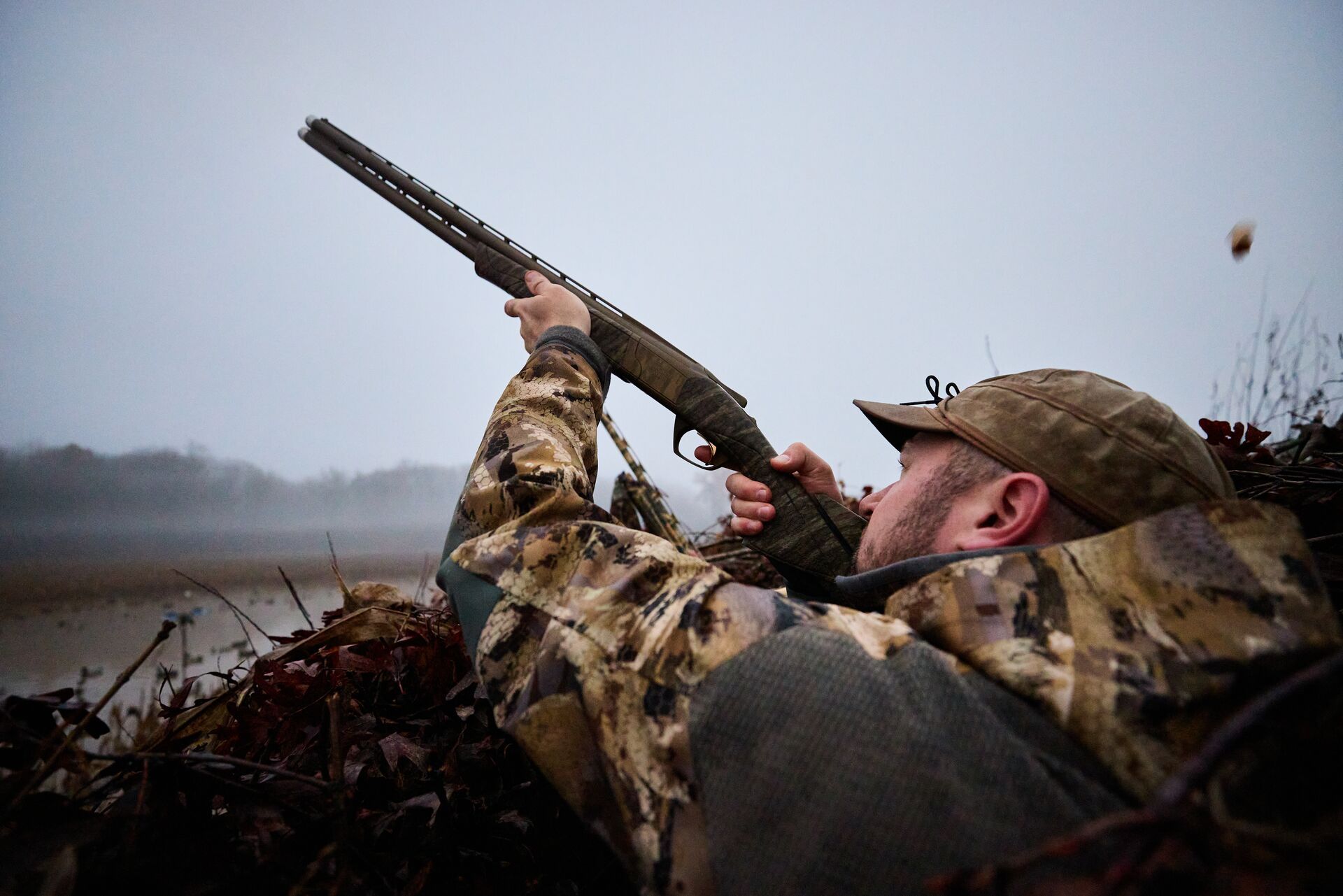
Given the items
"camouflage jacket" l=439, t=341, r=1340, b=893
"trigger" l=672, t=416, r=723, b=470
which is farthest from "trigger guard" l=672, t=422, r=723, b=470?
"camouflage jacket" l=439, t=341, r=1340, b=893

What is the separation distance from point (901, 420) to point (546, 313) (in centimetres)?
182

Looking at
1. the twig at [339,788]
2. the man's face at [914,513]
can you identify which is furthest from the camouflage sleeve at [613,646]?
the man's face at [914,513]

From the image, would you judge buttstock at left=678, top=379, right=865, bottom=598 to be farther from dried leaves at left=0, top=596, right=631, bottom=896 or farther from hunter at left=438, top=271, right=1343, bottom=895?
dried leaves at left=0, top=596, right=631, bottom=896

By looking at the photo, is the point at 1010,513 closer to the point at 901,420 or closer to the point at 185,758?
the point at 901,420

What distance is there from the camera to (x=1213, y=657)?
0.87 m

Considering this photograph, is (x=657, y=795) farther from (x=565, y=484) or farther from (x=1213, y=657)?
(x=1213, y=657)

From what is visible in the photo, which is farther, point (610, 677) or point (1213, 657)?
point (610, 677)

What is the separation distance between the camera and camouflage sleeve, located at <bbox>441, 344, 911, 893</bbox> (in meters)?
1.06

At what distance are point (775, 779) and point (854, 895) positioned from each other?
190 millimetres

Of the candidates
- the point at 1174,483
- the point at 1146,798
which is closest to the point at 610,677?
the point at 1146,798

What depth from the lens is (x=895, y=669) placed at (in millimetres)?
1031

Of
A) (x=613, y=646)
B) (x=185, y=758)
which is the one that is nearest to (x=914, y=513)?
(x=613, y=646)

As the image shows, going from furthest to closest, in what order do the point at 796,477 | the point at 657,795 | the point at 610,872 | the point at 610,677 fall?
1. the point at 796,477
2. the point at 610,872
3. the point at 610,677
4. the point at 657,795

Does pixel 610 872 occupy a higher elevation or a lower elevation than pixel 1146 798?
lower
